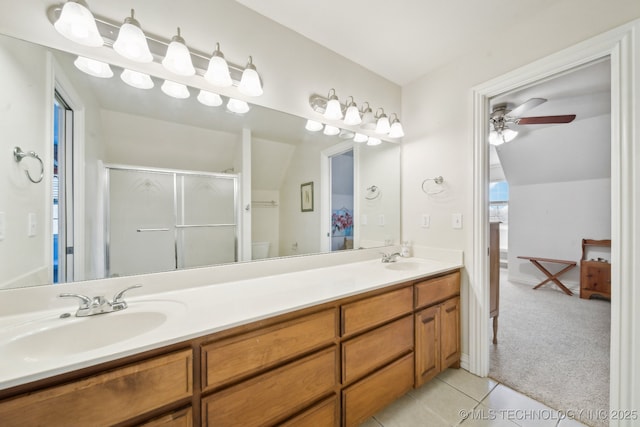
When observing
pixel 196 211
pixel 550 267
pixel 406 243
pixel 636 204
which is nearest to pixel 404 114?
pixel 406 243

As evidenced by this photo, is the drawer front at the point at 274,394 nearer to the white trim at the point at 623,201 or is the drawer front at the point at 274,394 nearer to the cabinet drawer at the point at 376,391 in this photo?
the cabinet drawer at the point at 376,391

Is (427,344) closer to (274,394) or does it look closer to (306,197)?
(274,394)

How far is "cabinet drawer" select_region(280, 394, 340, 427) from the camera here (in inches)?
41.1

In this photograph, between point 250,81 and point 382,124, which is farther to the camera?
point 382,124

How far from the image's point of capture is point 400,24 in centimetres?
161

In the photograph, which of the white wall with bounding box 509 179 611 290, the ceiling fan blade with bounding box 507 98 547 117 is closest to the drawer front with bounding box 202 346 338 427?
the ceiling fan blade with bounding box 507 98 547 117

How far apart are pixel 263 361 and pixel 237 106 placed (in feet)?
4.50

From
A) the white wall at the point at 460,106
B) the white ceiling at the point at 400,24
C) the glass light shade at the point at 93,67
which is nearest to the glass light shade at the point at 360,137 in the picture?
the white wall at the point at 460,106

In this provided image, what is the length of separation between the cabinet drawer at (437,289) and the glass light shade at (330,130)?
1.26m

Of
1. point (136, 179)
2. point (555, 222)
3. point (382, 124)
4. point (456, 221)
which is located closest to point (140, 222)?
point (136, 179)

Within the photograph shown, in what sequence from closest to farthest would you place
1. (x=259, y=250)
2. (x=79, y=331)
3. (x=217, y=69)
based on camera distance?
(x=79, y=331)
(x=217, y=69)
(x=259, y=250)

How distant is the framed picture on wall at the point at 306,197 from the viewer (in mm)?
1782

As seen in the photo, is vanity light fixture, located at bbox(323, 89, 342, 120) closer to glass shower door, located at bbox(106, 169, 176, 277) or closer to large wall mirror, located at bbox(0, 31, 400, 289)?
large wall mirror, located at bbox(0, 31, 400, 289)

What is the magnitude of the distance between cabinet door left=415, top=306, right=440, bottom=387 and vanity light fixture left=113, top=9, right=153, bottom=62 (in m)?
2.05
